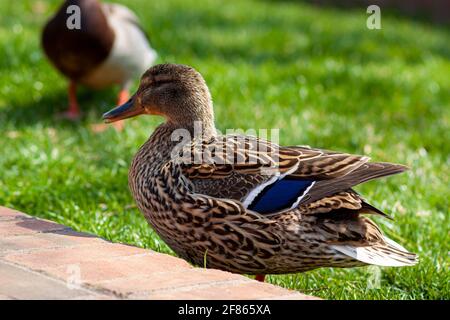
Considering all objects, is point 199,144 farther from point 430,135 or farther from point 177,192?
point 430,135

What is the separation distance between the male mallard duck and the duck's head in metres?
2.60

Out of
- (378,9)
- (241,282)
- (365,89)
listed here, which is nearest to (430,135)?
(365,89)

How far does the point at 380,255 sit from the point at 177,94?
122 cm

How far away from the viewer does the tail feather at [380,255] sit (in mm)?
3361

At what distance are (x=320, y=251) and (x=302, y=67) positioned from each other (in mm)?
4733

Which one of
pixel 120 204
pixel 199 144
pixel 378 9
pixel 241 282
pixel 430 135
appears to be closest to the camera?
pixel 241 282

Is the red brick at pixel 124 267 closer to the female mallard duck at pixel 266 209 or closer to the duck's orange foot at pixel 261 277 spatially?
the female mallard duck at pixel 266 209

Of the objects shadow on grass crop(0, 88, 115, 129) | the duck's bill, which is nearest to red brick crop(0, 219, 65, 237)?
the duck's bill

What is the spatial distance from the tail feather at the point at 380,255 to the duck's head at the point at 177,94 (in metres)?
0.98

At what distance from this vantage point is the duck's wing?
11.1ft

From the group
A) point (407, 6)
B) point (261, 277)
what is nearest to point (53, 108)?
point (261, 277)

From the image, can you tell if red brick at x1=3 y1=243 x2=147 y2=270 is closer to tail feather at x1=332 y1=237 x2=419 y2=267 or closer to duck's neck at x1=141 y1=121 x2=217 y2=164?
duck's neck at x1=141 y1=121 x2=217 y2=164
